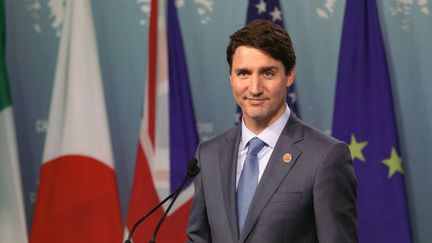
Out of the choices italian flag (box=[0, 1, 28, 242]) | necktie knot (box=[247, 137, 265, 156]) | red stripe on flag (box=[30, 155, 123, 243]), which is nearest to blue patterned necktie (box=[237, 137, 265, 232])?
necktie knot (box=[247, 137, 265, 156])

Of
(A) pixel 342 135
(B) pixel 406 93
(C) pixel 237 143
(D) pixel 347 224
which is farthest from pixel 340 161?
(B) pixel 406 93

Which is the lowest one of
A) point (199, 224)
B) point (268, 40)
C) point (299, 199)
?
point (199, 224)

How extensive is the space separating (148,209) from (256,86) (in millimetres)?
2180

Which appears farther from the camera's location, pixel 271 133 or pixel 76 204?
pixel 76 204

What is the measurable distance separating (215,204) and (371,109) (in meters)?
2.18

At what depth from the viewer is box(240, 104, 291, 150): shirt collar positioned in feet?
6.39

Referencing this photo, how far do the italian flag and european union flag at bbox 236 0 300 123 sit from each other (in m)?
1.28

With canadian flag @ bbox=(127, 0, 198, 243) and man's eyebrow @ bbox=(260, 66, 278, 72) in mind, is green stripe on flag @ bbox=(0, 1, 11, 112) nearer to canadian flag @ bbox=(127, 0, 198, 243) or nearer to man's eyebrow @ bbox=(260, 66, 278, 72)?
canadian flag @ bbox=(127, 0, 198, 243)

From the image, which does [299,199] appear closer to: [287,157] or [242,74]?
[287,157]

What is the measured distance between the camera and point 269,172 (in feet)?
→ 6.16

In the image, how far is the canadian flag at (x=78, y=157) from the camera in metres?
3.92

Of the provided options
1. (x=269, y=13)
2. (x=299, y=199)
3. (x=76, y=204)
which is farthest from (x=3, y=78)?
(x=299, y=199)

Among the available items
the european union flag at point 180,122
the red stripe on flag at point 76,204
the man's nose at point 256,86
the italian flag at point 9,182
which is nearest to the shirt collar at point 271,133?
the man's nose at point 256,86

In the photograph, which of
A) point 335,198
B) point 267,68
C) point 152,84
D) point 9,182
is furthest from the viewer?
point 152,84
